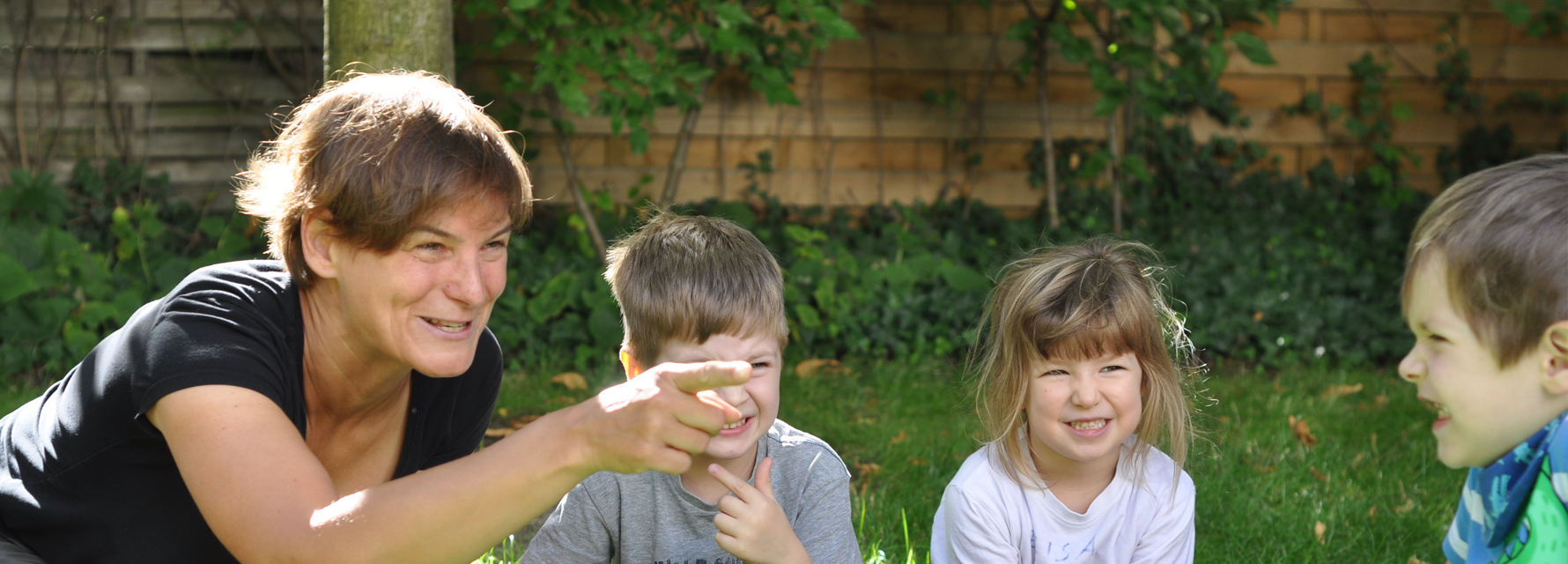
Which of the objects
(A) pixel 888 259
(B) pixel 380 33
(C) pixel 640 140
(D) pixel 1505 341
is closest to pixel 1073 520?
(D) pixel 1505 341

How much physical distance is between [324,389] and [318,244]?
356 mm

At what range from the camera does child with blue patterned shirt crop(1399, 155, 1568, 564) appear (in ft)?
4.94

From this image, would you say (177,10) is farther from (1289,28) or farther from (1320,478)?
(1289,28)

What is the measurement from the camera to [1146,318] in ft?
7.38

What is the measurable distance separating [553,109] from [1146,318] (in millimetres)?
3748

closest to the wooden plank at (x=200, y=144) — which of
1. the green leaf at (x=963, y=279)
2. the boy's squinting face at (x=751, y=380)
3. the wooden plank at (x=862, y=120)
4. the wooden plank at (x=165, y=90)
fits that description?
the wooden plank at (x=165, y=90)

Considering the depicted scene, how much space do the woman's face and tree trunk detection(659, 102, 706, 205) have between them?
3343mm

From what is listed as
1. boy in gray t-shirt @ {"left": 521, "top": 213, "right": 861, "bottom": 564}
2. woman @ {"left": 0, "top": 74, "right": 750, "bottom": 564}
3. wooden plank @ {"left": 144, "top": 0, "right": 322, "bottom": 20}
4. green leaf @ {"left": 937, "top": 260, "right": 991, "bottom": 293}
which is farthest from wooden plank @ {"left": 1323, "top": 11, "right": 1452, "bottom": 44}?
woman @ {"left": 0, "top": 74, "right": 750, "bottom": 564}

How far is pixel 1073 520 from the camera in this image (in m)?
2.28

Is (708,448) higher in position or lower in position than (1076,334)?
lower

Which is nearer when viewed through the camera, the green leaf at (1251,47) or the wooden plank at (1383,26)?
the green leaf at (1251,47)

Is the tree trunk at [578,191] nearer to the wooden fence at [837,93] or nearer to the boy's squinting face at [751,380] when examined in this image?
the wooden fence at [837,93]

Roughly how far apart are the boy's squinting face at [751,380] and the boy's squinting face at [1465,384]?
1.04 m

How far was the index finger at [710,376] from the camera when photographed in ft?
4.20
